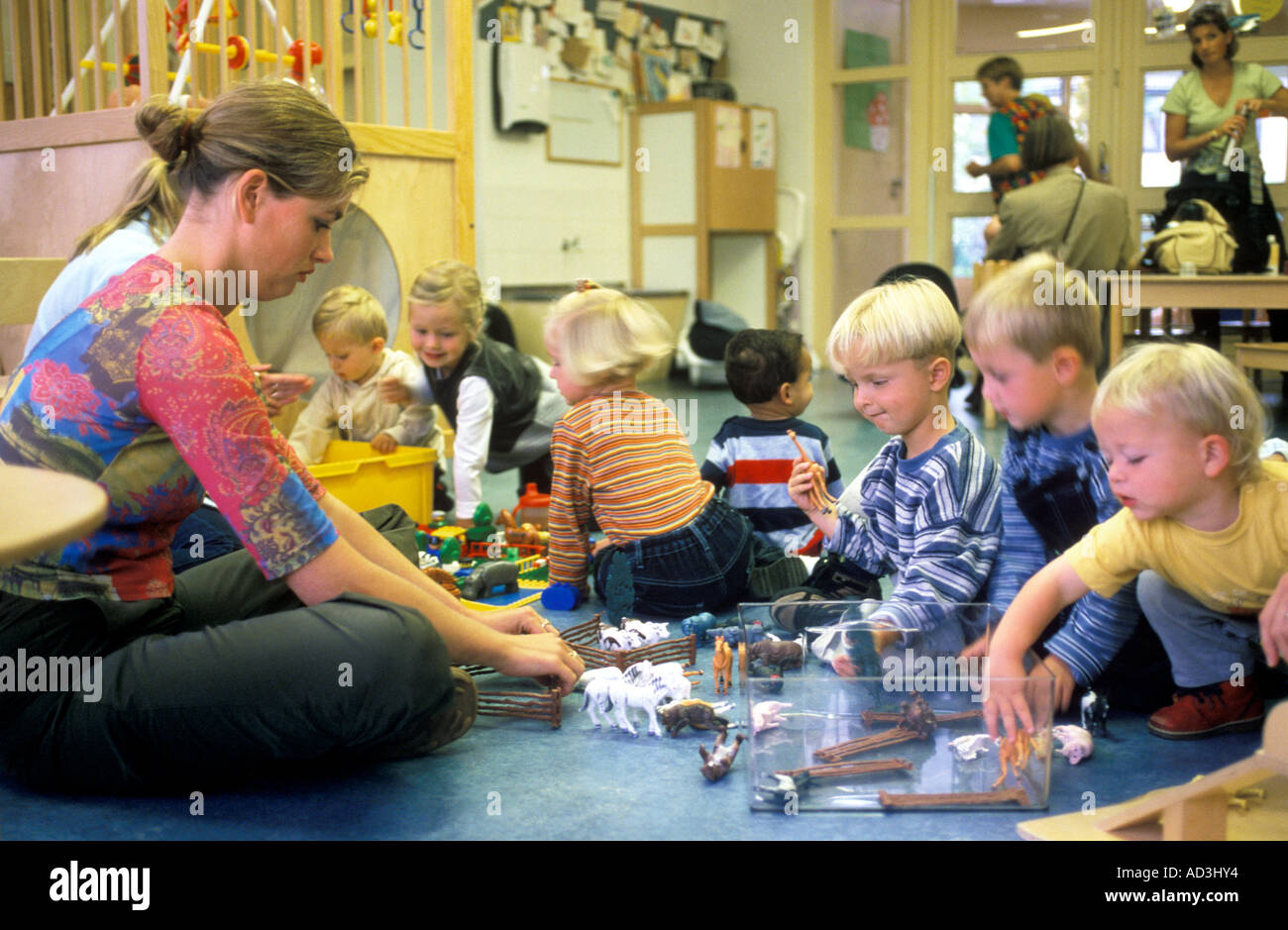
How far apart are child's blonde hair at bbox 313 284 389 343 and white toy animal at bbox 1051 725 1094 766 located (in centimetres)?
226

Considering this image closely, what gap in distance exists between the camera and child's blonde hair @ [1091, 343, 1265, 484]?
1.60 meters

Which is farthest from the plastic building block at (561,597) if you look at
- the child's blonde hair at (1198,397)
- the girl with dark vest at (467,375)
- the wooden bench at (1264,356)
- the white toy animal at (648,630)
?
the wooden bench at (1264,356)

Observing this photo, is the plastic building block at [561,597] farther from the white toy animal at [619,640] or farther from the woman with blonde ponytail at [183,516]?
the woman with blonde ponytail at [183,516]

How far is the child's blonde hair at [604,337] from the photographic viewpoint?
8.31ft

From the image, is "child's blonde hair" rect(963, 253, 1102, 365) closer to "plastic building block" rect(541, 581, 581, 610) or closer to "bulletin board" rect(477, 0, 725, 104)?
"plastic building block" rect(541, 581, 581, 610)

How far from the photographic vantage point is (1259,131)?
689 cm

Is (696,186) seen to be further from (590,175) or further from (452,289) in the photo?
(452,289)

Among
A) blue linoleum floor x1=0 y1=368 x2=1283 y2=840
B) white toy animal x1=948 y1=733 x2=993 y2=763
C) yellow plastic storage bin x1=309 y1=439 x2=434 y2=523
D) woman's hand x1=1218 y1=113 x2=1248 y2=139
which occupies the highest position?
woman's hand x1=1218 y1=113 x2=1248 y2=139

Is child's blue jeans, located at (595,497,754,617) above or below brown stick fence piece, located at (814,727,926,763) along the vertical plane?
above

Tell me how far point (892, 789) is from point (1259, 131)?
6634 mm

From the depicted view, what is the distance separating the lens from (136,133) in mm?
2949

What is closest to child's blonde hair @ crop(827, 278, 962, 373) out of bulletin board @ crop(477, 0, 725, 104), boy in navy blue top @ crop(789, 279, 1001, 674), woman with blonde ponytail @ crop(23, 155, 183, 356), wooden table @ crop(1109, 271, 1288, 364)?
boy in navy blue top @ crop(789, 279, 1001, 674)

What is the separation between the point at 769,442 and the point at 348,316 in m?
1.31
